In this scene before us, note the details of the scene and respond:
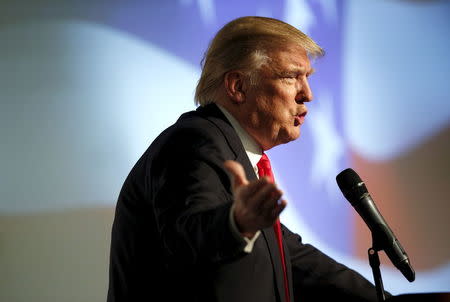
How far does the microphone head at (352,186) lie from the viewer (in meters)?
1.80

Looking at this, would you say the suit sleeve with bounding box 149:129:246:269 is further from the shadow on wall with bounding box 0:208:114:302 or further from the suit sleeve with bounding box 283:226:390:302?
the shadow on wall with bounding box 0:208:114:302

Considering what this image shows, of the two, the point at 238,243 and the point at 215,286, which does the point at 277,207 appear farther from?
the point at 215,286

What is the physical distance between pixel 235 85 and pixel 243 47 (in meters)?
0.13

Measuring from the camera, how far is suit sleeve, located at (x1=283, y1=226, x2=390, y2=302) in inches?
84.6

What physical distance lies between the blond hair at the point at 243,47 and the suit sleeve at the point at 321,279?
2.07 feet

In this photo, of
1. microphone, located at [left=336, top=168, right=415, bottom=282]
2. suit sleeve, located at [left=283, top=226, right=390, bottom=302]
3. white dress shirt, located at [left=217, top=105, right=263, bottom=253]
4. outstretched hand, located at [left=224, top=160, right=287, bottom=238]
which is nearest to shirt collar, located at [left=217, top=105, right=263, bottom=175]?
white dress shirt, located at [left=217, top=105, right=263, bottom=253]

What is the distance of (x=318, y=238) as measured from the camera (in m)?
2.79

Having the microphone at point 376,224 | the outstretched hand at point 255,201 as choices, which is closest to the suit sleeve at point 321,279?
the microphone at point 376,224

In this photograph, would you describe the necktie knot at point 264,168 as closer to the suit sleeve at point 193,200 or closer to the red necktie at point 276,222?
the red necktie at point 276,222

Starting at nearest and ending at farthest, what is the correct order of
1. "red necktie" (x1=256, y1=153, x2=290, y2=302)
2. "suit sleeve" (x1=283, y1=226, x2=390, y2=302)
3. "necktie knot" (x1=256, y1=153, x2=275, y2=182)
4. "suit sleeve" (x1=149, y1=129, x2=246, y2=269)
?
"suit sleeve" (x1=149, y1=129, x2=246, y2=269), "red necktie" (x1=256, y1=153, x2=290, y2=302), "necktie knot" (x1=256, y1=153, x2=275, y2=182), "suit sleeve" (x1=283, y1=226, x2=390, y2=302)

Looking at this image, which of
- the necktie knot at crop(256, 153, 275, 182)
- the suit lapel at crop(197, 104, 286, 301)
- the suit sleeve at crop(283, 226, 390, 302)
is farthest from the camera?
the suit sleeve at crop(283, 226, 390, 302)

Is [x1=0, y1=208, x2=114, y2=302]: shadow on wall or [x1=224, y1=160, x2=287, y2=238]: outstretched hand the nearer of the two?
[x1=224, y1=160, x2=287, y2=238]: outstretched hand

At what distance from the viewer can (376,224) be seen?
1737mm

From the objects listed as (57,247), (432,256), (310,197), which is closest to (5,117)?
(57,247)
